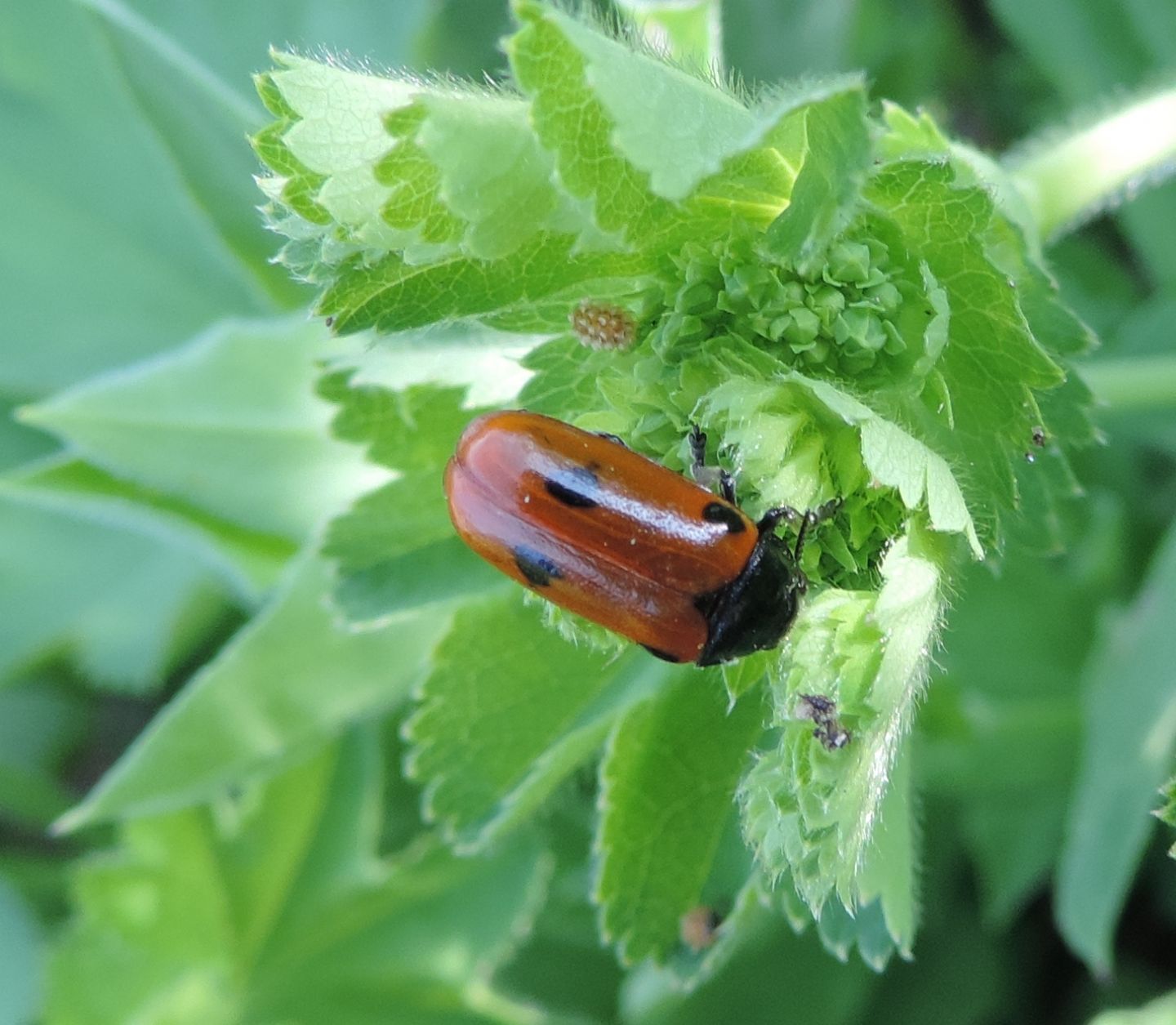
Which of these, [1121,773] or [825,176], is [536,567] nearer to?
[825,176]

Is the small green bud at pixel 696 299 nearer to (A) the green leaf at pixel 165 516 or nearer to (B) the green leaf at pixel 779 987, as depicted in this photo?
(A) the green leaf at pixel 165 516

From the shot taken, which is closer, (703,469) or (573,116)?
(573,116)

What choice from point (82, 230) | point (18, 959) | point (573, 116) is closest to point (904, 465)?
point (573, 116)

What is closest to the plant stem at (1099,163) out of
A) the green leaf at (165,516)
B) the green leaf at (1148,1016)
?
the green leaf at (1148,1016)

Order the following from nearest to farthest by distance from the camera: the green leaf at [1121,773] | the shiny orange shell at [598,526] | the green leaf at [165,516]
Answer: the shiny orange shell at [598,526] → the green leaf at [1121,773] → the green leaf at [165,516]

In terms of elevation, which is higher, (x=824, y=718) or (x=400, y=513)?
(x=824, y=718)

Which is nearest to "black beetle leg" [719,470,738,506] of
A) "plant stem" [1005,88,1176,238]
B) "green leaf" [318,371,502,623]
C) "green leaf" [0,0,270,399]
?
"green leaf" [318,371,502,623]

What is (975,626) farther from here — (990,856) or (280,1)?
(280,1)
